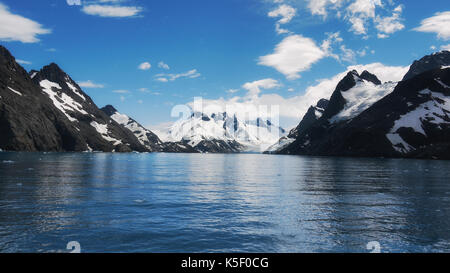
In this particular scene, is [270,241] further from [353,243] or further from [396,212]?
[396,212]

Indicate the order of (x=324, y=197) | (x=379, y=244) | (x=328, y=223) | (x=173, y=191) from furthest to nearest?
(x=173, y=191)
(x=324, y=197)
(x=328, y=223)
(x=379, y=244)

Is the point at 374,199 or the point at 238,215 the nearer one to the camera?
the point at 238,215

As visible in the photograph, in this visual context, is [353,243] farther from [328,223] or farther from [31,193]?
[31,193]

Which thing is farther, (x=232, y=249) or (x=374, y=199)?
(x=374, y=199)

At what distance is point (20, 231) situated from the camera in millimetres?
22328

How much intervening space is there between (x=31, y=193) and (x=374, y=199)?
44462mm

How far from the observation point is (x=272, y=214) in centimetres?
3047
